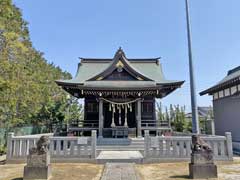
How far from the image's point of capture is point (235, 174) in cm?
606

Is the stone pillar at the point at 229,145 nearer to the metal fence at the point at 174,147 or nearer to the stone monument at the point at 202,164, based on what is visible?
the metal fence at the point at 174,147

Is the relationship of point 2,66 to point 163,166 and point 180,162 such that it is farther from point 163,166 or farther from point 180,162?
point 180,162

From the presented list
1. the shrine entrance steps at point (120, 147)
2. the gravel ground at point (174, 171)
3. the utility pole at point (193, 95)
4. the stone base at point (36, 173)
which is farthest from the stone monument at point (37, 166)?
the utility pole at point (193, 95)

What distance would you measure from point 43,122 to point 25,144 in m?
13.3

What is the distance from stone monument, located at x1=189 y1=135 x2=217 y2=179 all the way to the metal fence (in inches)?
91.8

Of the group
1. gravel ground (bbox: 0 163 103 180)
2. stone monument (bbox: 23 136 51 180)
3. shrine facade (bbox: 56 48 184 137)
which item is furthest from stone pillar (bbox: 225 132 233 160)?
stone monument (bbox: 23 136 51 180)

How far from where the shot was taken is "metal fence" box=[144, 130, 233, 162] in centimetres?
809

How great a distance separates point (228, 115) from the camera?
42.4 feet

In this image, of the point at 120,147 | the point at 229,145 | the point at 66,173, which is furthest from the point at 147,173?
the point at 120,147

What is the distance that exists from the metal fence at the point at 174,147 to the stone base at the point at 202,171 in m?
2.46

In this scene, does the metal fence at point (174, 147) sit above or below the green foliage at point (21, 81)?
below

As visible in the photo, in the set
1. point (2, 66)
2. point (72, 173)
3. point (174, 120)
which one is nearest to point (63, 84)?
point (2, 66)

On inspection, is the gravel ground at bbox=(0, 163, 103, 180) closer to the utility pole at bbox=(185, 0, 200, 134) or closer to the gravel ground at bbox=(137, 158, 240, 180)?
the gravel ground at bbox=(137, 158, 240, 180)

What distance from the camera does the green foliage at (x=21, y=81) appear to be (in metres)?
9.89
